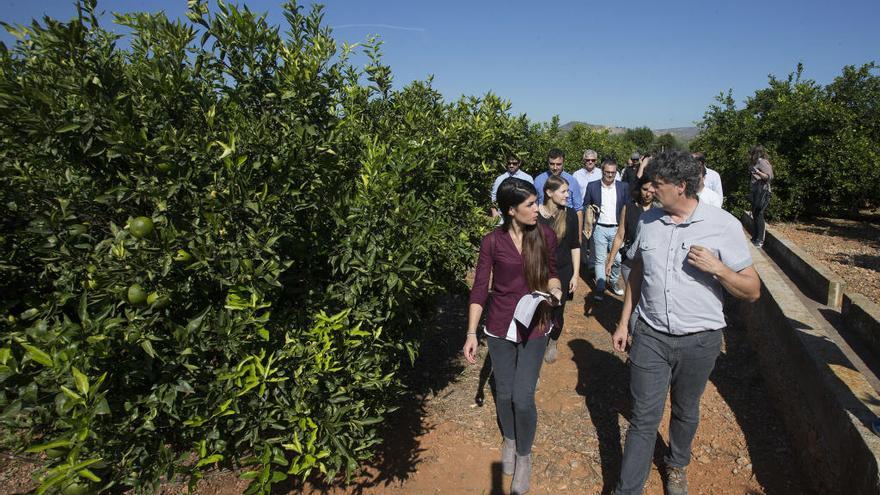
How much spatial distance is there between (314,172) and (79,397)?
143 centimetres

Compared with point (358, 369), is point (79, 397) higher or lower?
higher

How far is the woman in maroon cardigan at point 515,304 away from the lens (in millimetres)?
3404

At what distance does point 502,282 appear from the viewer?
3479 mm

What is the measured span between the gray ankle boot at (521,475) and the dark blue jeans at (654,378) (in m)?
0.61

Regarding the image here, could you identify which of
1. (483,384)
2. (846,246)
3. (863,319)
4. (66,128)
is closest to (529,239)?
(483,384)

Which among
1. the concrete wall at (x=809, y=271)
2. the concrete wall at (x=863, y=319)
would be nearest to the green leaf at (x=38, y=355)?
A: the concrete wall at (x=863, y=319)

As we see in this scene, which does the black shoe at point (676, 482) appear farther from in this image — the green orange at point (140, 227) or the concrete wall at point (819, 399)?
the green orange at point (140, 227)

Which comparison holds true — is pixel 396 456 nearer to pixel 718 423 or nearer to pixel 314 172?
pixel 314 172

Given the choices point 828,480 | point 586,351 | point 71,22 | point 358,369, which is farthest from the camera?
point 586,351

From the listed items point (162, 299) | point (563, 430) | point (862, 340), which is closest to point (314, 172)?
point (162, 299)

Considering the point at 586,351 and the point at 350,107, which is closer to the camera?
the point at 350,107

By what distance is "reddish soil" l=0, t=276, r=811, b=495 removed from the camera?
3646mm

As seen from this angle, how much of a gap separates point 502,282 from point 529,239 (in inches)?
13.6

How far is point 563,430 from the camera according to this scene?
429 centimetres
